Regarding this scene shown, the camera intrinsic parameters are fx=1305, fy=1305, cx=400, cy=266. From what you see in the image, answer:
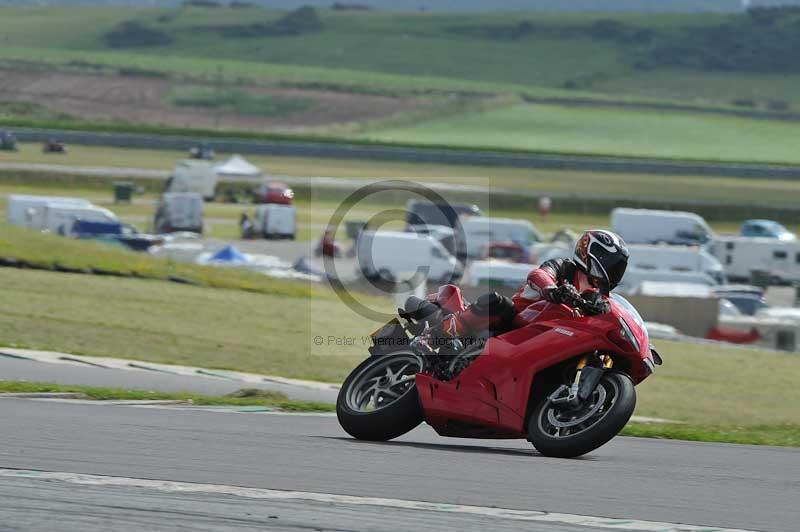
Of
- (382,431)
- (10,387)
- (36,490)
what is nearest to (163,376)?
(10,387)

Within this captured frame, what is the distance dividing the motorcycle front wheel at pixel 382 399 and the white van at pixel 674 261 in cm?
3672

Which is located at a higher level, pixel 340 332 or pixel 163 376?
pixel 163 376

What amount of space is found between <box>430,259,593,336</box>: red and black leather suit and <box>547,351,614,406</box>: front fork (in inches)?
20.7

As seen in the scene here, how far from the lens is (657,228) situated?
56656 mm

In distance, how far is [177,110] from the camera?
88.4 metres

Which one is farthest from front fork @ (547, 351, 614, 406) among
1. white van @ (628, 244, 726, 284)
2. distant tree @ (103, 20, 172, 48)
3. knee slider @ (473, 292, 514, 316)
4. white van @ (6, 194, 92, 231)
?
distant tree @ (103, 20, 172, 48)

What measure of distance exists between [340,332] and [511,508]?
20484 millimetres

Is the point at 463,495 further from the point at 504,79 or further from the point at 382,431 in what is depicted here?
the point at 504,79

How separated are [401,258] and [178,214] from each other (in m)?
11.8

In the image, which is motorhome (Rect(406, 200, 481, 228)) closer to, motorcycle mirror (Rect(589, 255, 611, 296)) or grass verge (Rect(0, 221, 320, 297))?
grass verge (Rect(0, 221, 320, 297))

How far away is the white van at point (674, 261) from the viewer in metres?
46.0

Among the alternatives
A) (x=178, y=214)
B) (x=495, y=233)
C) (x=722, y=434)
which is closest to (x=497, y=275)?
(x=495, y=233)

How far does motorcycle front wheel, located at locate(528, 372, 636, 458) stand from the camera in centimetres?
859

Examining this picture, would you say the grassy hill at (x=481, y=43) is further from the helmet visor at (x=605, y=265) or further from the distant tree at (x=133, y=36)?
A: the helmet visor at (x=605, y=265)
